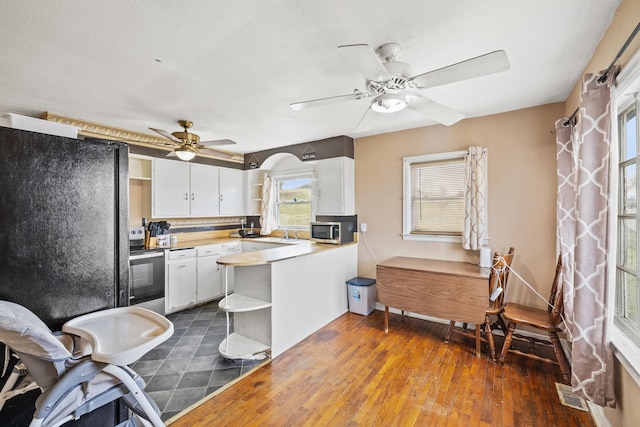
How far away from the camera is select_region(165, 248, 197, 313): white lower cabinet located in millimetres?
3768

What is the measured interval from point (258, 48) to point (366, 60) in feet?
2.62

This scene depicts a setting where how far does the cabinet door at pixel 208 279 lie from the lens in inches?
162

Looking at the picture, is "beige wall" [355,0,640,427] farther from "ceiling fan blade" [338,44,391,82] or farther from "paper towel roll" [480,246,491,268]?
"ceiling fan blade" [338,44,391,82]

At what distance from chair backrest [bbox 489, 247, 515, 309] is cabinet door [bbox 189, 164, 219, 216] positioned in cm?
408

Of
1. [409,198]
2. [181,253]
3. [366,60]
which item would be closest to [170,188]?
[181,253]

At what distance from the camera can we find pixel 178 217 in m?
4.28

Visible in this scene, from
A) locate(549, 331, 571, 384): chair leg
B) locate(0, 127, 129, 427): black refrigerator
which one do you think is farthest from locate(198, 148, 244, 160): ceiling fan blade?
locate(549, 331, 571, 384): chair leg

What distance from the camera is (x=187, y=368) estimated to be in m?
2.47

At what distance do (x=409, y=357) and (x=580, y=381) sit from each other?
126cm

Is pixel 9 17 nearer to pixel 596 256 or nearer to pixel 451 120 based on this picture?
pixel 451 120

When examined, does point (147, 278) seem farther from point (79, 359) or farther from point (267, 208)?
point (79, 359)

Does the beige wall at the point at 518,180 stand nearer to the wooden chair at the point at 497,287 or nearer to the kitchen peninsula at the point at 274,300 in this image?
the wooden chair at the point at 497,287

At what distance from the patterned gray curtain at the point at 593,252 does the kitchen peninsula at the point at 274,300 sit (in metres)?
2.20

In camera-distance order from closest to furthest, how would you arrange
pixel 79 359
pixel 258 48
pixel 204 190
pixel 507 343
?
pixel 79 359 < pixel 258 48 < pixel 507 343 < pixel 204 190
